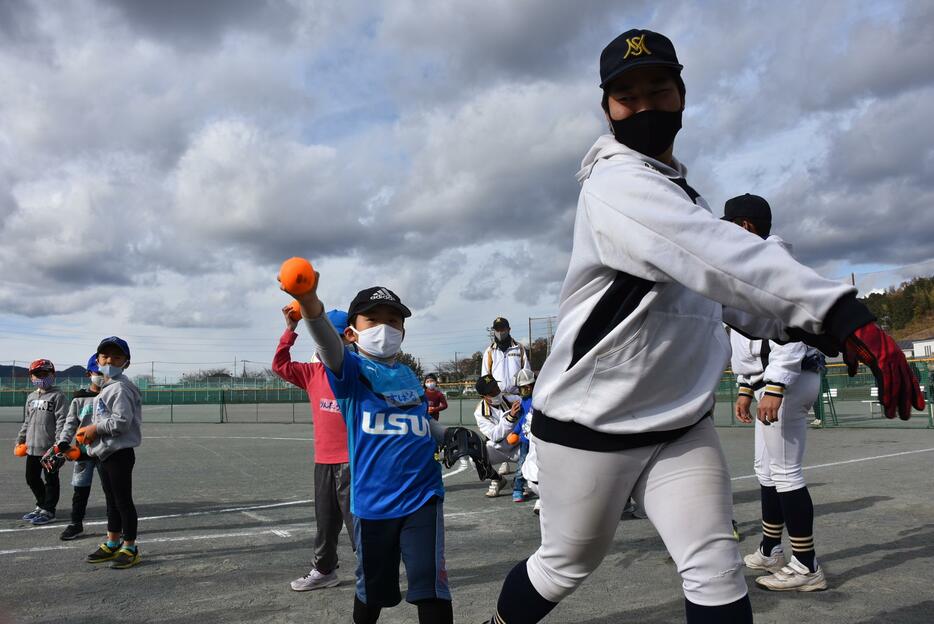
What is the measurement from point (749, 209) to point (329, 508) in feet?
11.3

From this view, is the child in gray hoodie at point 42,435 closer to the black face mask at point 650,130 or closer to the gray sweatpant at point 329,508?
the gray sweatpant at point 329,508

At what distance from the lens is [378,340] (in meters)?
3.58

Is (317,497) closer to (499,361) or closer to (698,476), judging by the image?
(698,476)

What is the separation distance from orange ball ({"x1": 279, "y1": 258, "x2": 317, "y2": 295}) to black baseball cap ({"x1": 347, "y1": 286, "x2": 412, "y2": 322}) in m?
0.99

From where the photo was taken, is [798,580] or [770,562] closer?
[798,580]

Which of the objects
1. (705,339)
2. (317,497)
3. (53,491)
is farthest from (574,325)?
(53,491)

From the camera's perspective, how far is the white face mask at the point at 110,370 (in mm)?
5852

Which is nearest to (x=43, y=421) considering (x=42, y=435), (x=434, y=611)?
(x=42, y=435)

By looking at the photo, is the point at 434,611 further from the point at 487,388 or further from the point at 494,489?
the point at 494,489

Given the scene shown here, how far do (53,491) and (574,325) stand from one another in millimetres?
7291

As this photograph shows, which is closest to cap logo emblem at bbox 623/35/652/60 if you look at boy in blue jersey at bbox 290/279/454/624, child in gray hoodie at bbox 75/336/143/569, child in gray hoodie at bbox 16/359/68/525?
boy in blue jersey at bbox 290/279/454/624

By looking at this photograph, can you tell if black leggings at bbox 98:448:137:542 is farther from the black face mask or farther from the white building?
the white building

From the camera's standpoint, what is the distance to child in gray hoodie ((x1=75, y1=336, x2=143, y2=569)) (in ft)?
17.9

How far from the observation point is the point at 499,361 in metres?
9.71
